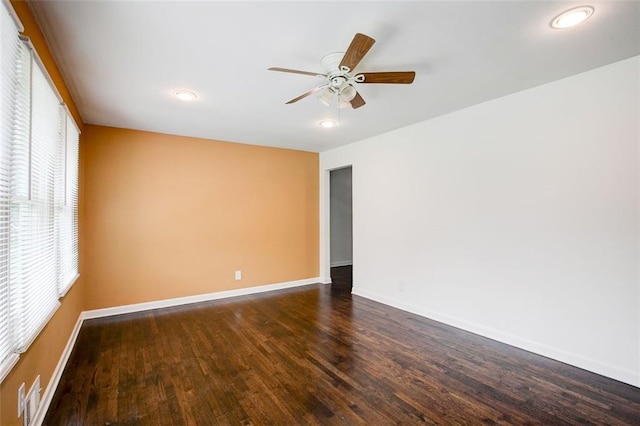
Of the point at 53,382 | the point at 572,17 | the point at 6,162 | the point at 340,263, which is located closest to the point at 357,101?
the point at 572,17

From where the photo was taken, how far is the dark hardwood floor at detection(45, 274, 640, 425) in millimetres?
1940

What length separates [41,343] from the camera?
6.36 feet

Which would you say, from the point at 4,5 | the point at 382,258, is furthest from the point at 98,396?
the point at 382,258

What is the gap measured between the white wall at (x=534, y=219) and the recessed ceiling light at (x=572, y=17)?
35.4 inches

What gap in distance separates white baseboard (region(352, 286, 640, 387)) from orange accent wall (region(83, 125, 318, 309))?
2329 mm

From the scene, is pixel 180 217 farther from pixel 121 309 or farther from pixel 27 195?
pixel 27 195

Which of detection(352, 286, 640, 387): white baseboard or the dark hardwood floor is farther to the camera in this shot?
detection(352, 286, 640, 387): white baseboard

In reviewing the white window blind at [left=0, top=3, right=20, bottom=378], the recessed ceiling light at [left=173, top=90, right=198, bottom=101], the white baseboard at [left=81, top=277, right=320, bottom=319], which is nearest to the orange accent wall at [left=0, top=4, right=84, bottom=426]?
the white window blind at [left=0, top=3, right=20, bottom=378]

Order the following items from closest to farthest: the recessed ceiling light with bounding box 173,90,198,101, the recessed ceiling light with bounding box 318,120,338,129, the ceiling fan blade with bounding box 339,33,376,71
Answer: the ceiling fan blade with bounding box 339,33,376,71 < the recessed ceiling light with bounding box 173,90,198,101 < the recessed ceiling light with bounding box 318,120,338,129

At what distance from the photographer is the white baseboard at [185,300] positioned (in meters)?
3.80

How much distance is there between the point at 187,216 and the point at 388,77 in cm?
343

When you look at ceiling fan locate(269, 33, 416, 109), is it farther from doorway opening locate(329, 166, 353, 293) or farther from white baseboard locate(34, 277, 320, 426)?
doorway opening locate(329, 166, 353, 293)

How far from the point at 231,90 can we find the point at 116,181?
227 cm

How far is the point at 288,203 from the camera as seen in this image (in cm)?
531
